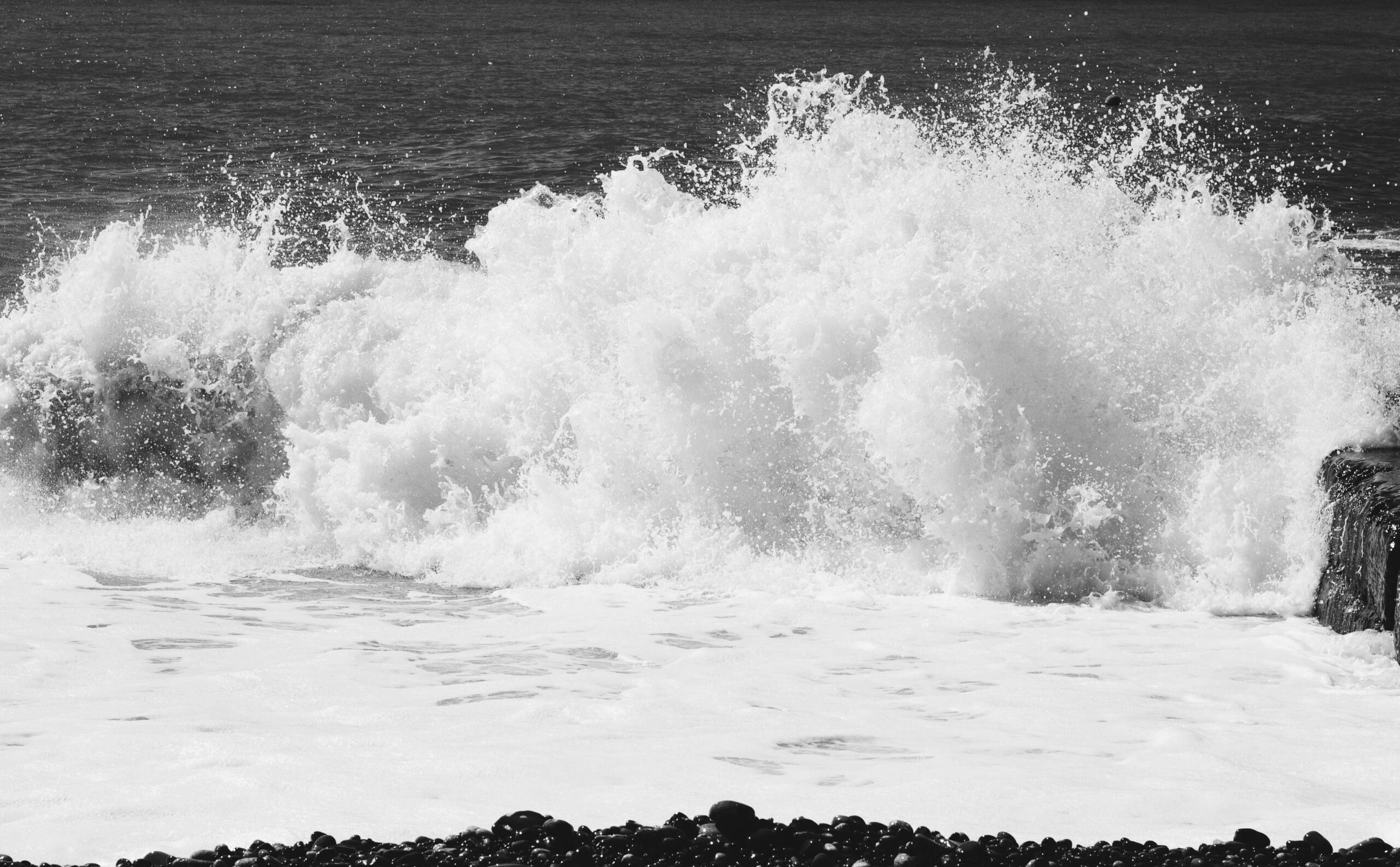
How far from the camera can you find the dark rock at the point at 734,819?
4.30 meters

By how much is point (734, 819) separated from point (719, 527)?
4720 millimetres

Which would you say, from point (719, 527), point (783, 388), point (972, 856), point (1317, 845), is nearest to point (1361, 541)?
point (1317, 845)

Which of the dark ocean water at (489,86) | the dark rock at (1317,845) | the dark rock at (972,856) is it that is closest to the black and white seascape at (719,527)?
the dark rock at (972,856)

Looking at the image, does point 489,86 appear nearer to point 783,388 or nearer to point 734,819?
point 783,388

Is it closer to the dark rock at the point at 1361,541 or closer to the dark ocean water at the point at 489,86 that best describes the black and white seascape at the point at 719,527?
the dark rock at the point at 1361,541

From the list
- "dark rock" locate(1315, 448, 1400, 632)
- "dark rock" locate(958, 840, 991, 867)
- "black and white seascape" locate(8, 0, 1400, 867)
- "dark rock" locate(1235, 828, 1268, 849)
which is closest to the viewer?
"dark rock" locate(958, 840, 991, 867)

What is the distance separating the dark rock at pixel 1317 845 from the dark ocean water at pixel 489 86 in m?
13.5

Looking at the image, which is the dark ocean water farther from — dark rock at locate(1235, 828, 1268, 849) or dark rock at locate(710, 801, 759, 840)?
dark rock at locate(1235, 828, 1268, 849)

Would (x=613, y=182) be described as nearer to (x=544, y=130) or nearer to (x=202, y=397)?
(x=202, y=397)

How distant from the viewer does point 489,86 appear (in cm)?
3203

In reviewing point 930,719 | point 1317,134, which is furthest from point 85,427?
point 1317,134

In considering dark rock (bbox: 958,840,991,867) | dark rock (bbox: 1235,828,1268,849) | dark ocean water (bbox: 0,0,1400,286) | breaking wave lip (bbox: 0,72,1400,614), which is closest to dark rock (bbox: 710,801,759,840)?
dark rock (bbox: 958,840,991,867)

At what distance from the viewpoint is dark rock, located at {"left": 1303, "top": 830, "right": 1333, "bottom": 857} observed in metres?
4.19

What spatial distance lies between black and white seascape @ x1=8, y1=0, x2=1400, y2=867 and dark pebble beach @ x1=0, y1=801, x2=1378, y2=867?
19 mm
